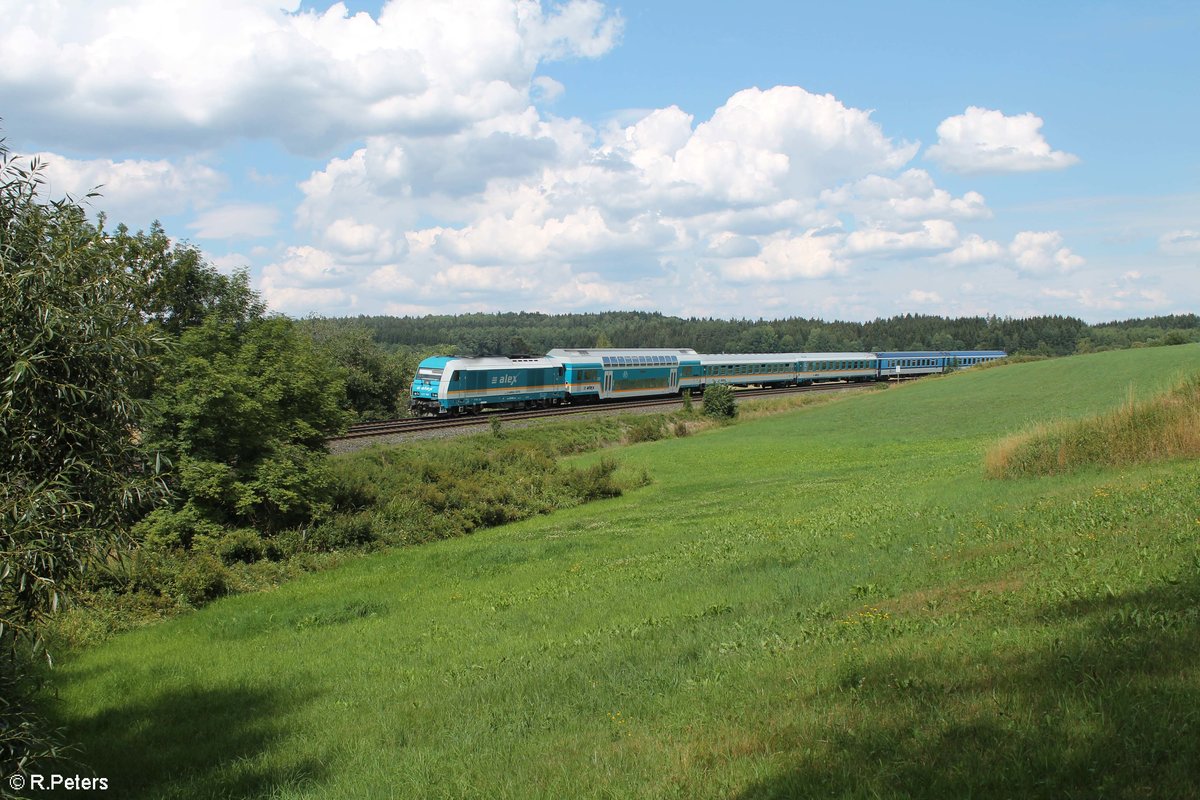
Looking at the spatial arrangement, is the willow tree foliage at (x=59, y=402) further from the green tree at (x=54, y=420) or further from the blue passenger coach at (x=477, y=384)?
the blue passenger coach at (x=477, y=384)

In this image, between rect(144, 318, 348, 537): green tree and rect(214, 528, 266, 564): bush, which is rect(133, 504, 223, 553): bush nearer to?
rect(144, 318, 348, 537): green tree

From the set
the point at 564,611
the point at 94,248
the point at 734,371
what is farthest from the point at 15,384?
the point at 734,371

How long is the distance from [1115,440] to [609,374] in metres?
46.5

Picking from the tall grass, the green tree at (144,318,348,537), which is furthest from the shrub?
the tall grass

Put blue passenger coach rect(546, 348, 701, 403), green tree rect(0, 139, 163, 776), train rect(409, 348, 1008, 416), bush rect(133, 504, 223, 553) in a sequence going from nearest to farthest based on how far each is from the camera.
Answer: green tree rect(0, 139, 163, 776) < bush rect(133, 504, 223, 553) < train rect(409, 348, 1008, 416) < blue passenger coach rect(546, 348, 701, 403)

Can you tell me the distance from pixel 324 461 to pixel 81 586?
16.9m

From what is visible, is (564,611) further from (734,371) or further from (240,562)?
(734,371)

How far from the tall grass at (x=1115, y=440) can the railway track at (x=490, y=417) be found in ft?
61.6

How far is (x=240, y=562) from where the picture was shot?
20.0m

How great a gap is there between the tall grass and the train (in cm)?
3563

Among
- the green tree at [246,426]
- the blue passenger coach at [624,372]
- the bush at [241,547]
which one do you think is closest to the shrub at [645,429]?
the blue passenger coach at [624,372]

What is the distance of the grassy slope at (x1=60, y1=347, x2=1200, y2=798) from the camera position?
5.43m

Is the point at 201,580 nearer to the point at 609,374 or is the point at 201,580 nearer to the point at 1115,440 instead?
the point at 1115,440

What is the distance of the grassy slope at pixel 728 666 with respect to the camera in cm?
543
